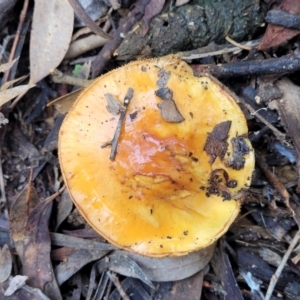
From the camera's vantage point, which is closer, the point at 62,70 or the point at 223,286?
the point at 223,286

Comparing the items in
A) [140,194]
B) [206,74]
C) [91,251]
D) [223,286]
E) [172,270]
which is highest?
[206,74]

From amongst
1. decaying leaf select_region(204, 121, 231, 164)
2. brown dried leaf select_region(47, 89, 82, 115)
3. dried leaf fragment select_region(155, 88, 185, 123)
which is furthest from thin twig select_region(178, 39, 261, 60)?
brown dried leaf select_region(47, 89, 82, 115)

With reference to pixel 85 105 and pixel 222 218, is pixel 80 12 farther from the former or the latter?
pixel 222 218

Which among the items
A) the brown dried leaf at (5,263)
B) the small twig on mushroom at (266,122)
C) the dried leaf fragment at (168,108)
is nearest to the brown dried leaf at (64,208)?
the brown dried leaf at (5,263)

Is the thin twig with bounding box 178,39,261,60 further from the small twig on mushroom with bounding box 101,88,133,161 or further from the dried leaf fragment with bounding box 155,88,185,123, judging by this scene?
the small twig on mushroom with bounding box 101,88,133,161

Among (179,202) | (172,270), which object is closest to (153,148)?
(179,202)

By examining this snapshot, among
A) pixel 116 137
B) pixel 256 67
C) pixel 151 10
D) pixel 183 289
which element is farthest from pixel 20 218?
pixel 256 67
